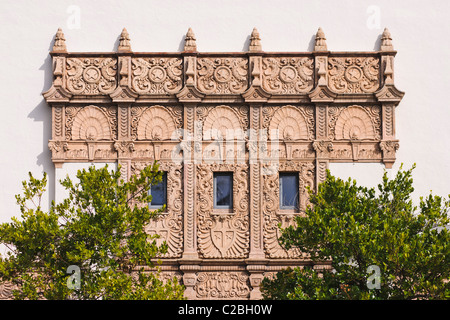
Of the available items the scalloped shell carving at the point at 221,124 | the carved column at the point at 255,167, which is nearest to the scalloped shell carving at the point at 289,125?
the carved column at the point at 255,167

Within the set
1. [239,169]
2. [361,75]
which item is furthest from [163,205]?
[361,75]

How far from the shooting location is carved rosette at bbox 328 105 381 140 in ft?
83.9

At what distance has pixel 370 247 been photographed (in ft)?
67.5

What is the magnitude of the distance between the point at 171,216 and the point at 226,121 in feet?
9.50

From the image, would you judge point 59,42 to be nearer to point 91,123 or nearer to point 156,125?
point 91,123

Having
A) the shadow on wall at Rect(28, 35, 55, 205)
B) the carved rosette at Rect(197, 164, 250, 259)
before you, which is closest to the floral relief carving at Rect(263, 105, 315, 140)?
the carved rosette at Rect(197, 164, 250, 259)

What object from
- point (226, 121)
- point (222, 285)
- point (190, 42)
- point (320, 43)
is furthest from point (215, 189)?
point (320, 43)

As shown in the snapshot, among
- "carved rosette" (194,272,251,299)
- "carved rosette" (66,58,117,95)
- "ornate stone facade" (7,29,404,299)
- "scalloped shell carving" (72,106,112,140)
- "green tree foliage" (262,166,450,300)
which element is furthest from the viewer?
"carved rosette" (66,58,117,95)

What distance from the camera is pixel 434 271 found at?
20500 millimetres

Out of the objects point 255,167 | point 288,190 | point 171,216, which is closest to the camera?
point 171,216

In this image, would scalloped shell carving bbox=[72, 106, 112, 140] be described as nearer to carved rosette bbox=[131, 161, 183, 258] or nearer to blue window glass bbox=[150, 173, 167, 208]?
carved rosette bbox=[131, 161, 183, 258]

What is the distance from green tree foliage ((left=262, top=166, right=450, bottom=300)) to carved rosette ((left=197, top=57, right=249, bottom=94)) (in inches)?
189
